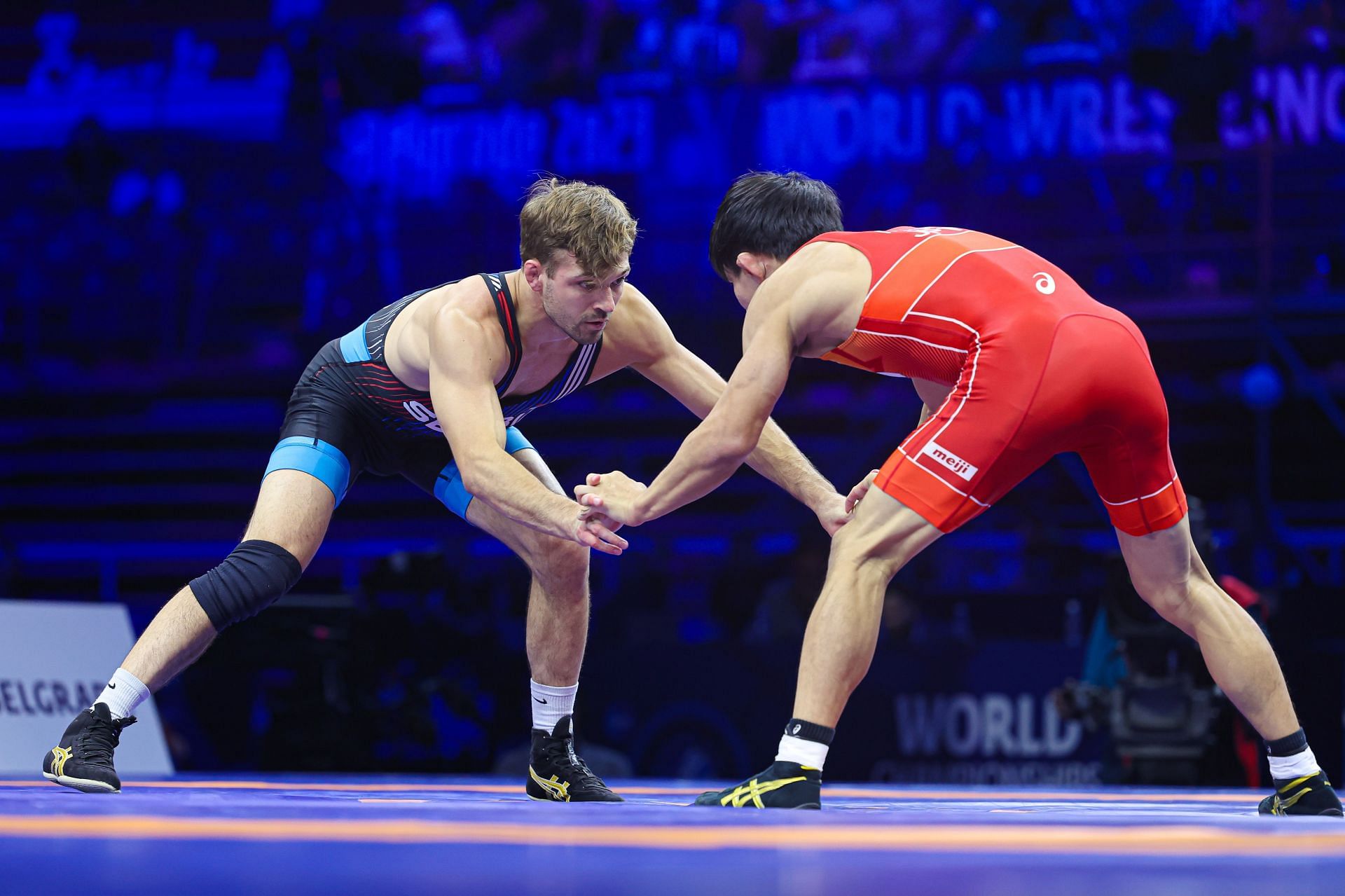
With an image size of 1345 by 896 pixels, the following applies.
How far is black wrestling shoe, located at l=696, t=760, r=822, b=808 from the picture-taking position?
109 inches

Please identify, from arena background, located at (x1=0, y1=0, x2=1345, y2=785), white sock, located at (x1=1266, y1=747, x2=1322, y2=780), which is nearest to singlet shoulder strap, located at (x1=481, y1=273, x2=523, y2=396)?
white sock, located at (x1=1266, y1=747, x2=1322, y2=780)

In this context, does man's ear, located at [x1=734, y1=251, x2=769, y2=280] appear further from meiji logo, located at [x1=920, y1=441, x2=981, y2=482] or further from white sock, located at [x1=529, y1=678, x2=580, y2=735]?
white sock, located at [x1=529, y1=678, x2=580, y2=735]

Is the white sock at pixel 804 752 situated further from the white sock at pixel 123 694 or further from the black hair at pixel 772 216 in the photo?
the white sock at pixel 123 694

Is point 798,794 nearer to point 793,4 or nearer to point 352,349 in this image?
point 352,349

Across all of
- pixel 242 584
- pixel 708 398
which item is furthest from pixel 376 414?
pixel 708 398

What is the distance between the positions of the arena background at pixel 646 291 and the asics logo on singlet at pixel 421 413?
2786 millimetres

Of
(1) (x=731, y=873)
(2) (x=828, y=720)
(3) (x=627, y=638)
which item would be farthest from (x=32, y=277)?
(1) (x=731, y=873)

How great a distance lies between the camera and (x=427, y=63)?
423 inches

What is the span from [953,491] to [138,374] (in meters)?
9.16

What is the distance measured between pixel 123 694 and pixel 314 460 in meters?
0.73

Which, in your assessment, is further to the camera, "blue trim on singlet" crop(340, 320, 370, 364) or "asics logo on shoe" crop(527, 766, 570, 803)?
"blue trim on singlet" crop(340, 320, 370, 364)

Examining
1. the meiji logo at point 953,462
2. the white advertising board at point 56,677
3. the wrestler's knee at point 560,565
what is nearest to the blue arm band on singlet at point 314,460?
the wrestler's knee at point 560,565

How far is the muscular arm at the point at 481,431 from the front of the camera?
333 centimetres

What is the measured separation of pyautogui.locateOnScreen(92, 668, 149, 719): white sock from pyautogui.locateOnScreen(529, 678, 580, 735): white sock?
95cm
